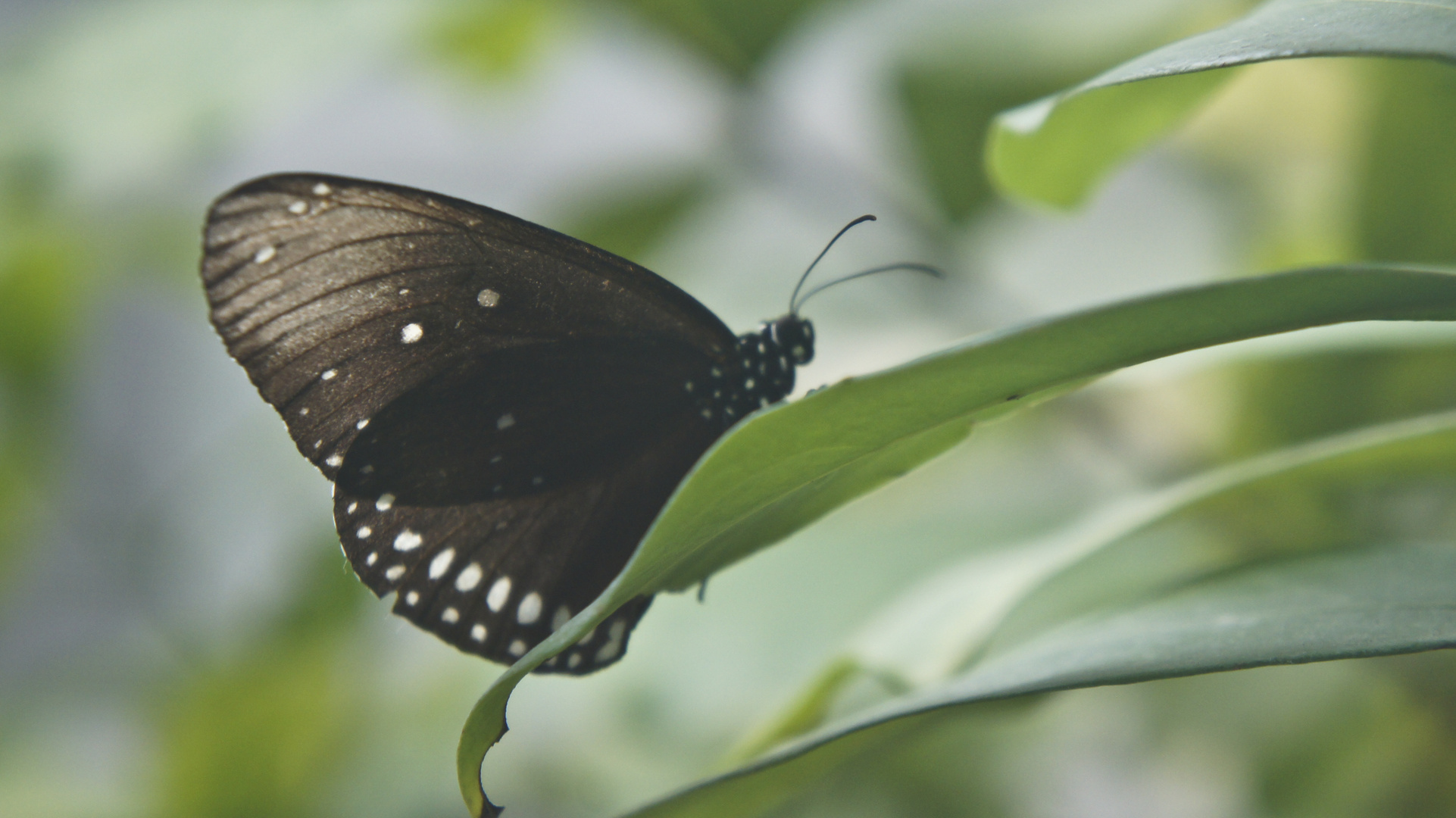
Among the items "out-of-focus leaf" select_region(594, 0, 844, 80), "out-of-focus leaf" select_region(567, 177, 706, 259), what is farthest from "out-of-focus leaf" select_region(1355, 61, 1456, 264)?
"out-of-focus leaf" select_region(567, 177, 706, 259)

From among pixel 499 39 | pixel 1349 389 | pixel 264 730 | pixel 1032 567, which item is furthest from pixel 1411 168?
pixel 264 730

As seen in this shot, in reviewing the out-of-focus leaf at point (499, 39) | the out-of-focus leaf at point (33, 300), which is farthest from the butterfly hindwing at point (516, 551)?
the out-of-focus leaf at point (33, 300)

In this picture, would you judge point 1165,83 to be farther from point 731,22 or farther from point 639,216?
point 639,216

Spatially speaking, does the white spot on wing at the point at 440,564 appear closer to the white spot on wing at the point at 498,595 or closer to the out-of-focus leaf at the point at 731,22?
the white spot on wing at the point at 498,595

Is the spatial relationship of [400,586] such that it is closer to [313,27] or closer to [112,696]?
[313,27]

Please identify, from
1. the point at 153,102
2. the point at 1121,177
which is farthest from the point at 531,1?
the point at 1121,177

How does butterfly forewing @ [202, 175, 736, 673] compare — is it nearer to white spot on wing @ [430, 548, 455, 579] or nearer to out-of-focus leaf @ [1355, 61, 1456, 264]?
white spot on wing @ [430, 548, 455, 579]
